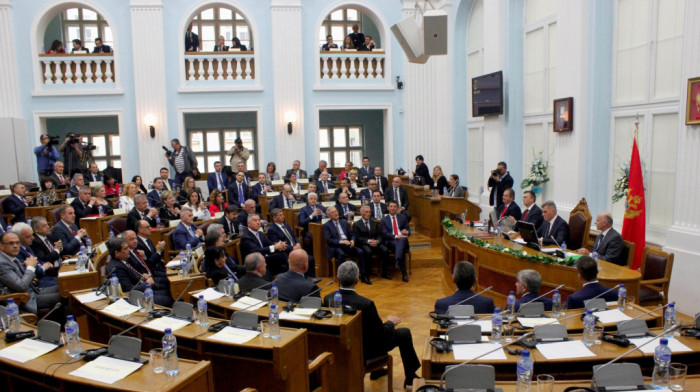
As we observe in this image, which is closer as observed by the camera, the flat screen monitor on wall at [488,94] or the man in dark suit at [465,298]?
the man in dark suit at [465,298]

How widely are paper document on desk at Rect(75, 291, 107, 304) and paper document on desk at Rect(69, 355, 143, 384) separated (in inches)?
63.8

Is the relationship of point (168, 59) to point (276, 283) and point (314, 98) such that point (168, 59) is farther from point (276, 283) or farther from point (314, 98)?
Result: point (276, 283)

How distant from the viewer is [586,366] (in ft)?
11.7

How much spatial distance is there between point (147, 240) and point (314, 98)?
25.9 ft

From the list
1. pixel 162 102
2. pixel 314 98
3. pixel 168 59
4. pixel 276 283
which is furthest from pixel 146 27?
pixel 276 283

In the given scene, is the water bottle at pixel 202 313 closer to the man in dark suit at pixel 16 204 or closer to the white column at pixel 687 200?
the white column at pixel 687 200

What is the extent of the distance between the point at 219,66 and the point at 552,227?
8958 millimetres

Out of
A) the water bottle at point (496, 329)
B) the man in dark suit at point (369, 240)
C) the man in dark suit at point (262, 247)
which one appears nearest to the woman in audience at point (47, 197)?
the man in dark suit at point (262, 247)

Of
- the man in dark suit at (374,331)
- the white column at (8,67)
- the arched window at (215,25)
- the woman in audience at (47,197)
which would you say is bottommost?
the man in dark suit at (374,331)

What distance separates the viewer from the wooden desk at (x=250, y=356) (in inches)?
149

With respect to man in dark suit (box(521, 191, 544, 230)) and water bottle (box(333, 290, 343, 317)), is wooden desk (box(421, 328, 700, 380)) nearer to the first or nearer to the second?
water bottle (box(333, 290, 343, 317))

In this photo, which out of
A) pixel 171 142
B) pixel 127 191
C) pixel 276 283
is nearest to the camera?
pixel 276 283

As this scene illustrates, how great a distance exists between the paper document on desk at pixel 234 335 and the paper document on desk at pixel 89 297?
1.68 meters

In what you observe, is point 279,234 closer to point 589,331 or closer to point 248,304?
point 248,304
